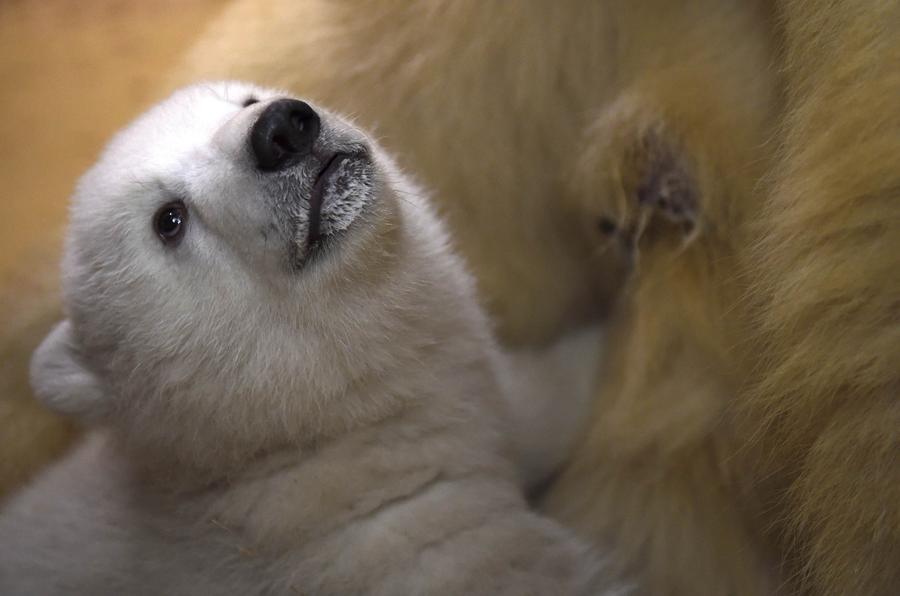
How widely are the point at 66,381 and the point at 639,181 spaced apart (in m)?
0.73

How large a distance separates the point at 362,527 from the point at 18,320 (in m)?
0.61

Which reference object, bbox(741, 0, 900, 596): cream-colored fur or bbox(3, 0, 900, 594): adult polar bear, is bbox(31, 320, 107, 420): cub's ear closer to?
bbox(3, 0, 900, 594): adult polar bear

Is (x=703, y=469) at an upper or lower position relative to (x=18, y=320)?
lower

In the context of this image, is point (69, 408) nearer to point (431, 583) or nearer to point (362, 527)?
point (362, 527)

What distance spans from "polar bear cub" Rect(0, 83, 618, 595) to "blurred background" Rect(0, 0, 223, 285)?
0.69 m

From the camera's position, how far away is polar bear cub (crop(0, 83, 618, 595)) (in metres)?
1.03

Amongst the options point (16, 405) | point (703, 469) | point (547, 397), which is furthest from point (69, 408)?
point (703, 469)

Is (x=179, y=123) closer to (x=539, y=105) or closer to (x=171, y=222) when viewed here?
(x=171, y=222)

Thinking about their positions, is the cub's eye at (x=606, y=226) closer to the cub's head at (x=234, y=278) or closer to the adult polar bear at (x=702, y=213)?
the adult polar bear at (x=702, y=213)

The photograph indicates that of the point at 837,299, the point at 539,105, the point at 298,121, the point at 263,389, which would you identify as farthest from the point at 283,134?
the point at 837,299

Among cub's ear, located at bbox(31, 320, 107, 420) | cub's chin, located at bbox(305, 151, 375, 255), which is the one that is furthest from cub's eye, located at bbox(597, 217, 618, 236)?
cub's ear, located at bbox(31, 320, 107, 420)

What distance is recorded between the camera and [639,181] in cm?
118

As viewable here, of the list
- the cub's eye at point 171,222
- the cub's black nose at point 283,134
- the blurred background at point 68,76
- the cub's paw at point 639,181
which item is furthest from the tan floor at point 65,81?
the cub's paw at point 639,181

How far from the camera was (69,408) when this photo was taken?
46.2 inches
